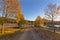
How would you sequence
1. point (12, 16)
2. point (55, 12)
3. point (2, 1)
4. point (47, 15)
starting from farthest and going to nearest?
point (47, 15) → point (55, 12) → point (12, 16) → point (2, 1)

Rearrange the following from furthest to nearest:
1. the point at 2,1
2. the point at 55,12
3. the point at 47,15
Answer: the point at 47,15 → the point at 55,12 → the point at 2,1

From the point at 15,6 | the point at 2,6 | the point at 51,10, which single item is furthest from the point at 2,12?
the point at 51,10

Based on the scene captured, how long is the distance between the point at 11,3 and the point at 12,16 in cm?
330

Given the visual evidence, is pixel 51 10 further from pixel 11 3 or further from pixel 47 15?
pixel 11 3

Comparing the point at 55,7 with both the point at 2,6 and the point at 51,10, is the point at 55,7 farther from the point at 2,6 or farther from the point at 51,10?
the point at 2,6

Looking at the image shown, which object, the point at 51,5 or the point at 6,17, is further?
the point at 51,5

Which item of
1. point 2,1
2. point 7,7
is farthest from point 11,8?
point 2,1

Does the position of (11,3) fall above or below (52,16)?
above

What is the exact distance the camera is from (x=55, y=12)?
31.4 m

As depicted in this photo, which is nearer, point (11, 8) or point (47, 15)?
point (11, 8)

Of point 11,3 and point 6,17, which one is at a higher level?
point 11,3

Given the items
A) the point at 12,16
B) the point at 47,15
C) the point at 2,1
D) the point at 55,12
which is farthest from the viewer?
the point at 47,15

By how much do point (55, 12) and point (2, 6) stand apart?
1454 centimetres

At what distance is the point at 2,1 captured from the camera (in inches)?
989
